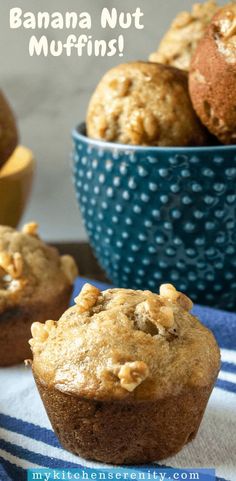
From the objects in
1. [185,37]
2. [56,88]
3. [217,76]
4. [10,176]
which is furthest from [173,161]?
[56,88]

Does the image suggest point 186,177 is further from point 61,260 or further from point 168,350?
point 168,350

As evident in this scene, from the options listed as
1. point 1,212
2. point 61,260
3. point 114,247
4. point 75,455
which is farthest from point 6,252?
point 1,212

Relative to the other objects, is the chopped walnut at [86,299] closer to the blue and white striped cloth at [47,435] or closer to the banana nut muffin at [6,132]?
the blue and white striped cloth at [47,435]

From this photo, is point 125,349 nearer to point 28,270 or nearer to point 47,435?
point 47,435

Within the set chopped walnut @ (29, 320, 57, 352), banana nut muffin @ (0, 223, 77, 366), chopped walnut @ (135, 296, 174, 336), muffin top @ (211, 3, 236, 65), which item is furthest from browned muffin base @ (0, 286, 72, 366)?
muffin top @ (211, 3, 236, 65)

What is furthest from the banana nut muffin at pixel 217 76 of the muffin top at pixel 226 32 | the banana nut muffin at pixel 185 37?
the banana nut muffin at pixel 185 37

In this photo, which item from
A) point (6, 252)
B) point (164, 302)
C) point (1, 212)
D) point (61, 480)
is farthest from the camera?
point (1, 212)
